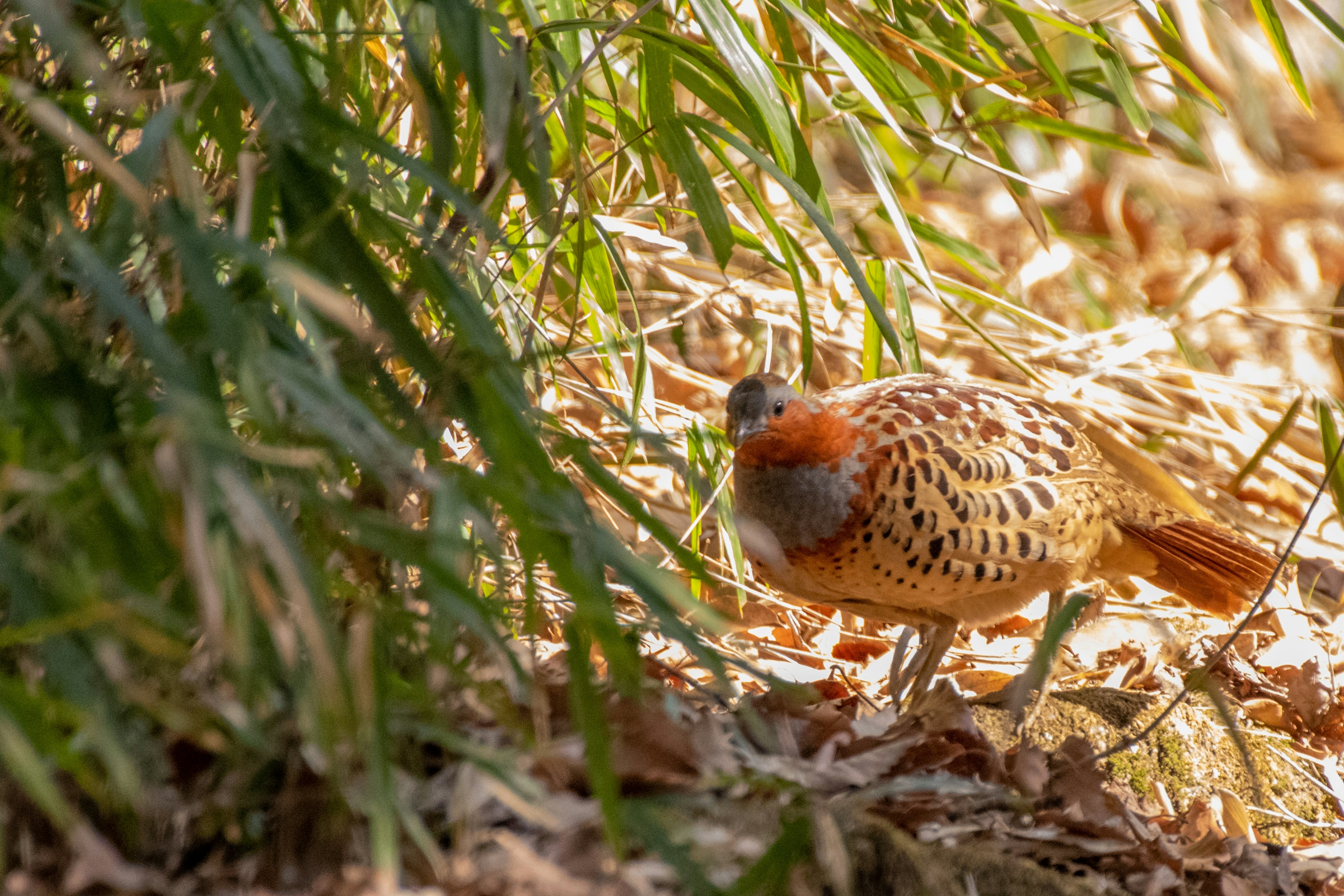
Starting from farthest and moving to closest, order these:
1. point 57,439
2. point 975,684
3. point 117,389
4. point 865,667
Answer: point 865,667 < point 975,684 < point 117,389 < point 57,439

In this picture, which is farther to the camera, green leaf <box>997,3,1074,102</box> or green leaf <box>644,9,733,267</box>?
green leaf <box>997,3,1074,102</box>

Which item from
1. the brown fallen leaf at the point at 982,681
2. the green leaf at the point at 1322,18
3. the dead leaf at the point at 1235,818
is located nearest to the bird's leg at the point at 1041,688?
the brown fallen leaf at the point at 982,681

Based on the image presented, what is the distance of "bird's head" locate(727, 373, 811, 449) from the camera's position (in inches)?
102

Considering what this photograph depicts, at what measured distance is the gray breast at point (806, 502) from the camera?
2.61m

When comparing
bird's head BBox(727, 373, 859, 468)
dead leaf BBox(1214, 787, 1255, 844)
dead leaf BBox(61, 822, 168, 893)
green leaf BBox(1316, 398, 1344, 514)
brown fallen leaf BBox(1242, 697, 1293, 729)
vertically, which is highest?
dead leaf BBox(61, 822, 168, 893)

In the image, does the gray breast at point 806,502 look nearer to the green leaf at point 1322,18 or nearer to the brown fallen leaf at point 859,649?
the brown fallen leaf at point 859,649

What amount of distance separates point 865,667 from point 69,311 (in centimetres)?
231

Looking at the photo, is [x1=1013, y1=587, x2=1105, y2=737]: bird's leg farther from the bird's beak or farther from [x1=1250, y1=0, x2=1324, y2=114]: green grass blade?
[x1=1250, y1=0, x2=1324, y2=114]: green grass blade

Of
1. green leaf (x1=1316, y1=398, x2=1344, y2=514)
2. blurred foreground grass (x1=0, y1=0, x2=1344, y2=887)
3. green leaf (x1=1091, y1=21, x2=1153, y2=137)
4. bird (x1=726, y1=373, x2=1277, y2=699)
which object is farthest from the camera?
bird (x1=726, y1=373, x2=1277, y2=699)

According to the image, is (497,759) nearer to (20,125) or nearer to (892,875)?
(892,875)

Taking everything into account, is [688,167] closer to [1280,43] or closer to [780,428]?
[780,428]

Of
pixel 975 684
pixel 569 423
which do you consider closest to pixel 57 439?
pixel 569 423

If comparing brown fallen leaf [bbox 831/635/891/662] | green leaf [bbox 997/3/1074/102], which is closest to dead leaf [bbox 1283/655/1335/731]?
brown fallen leaf [bbox 831/635/891/662]

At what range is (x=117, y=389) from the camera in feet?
3.76
